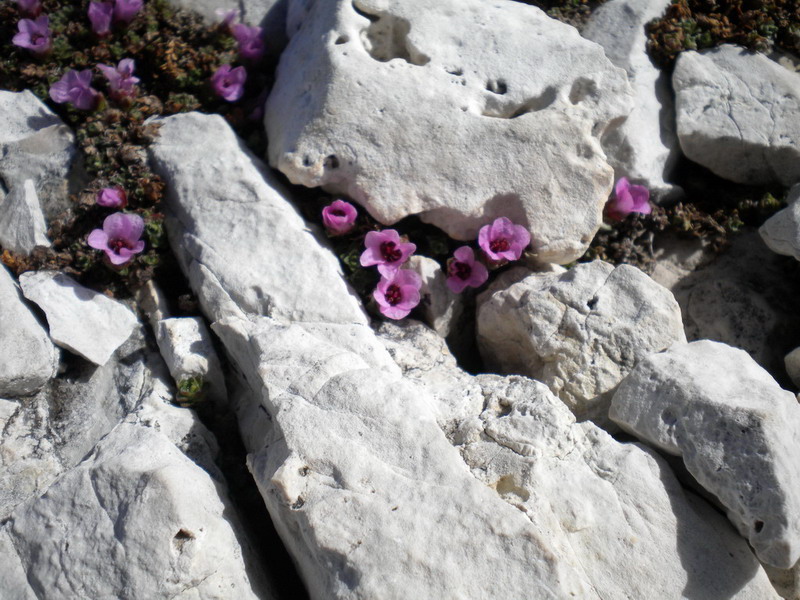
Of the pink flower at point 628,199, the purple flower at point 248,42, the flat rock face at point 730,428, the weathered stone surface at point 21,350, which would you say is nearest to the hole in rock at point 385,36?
the purple flower at point 248,42

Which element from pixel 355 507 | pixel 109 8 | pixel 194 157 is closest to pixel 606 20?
pixel 194 157

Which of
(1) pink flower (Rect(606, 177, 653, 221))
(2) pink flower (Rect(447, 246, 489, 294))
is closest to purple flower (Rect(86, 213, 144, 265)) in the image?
(2) pink flower (Rect(447, 246, 489, 294))

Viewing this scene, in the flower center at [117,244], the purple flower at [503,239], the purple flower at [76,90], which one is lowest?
the flower center at [117,244]

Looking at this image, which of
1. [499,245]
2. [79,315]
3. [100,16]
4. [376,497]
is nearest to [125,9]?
[100,16]

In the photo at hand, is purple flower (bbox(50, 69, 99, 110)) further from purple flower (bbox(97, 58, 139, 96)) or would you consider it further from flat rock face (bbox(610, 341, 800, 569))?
flat rock face (bbox(610, 341, 800, 569))

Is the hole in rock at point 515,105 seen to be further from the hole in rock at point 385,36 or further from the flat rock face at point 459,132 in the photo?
the hole in rock at point 385,36

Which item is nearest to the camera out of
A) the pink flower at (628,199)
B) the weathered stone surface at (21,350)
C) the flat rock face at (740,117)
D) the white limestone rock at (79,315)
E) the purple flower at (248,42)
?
the weathered stone surface at (21,350)

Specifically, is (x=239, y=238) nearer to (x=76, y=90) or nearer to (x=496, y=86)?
(x=76, y=90)
